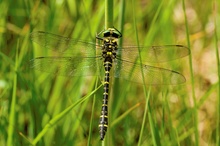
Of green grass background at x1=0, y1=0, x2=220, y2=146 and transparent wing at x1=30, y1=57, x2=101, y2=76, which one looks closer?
green grass background at x1=0, y1=0, x2=220, y2=146

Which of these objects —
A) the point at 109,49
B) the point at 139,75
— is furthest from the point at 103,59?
the point at 139,75

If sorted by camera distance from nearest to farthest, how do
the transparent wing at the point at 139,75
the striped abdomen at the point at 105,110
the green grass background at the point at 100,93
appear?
the striped abdomen at the point at 105,110 < the green grass background at the point at 100,93 < the transparent wing at the point at 139,75

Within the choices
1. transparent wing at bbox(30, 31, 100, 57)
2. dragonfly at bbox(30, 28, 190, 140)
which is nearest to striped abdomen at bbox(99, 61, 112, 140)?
dragonfly at bbox(30, 28, 190, 140)

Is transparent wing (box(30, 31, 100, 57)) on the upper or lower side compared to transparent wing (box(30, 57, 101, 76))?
upper

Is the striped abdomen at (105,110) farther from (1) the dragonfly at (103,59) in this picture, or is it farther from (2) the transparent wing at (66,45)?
(2) the transparent wing at (66,45)

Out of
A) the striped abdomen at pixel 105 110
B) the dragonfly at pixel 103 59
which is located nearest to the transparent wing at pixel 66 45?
the dragonfly at pixel 103 59

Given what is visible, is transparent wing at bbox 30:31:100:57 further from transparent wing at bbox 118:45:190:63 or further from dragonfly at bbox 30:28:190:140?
transparent wing at bbox 118:45:190:63
